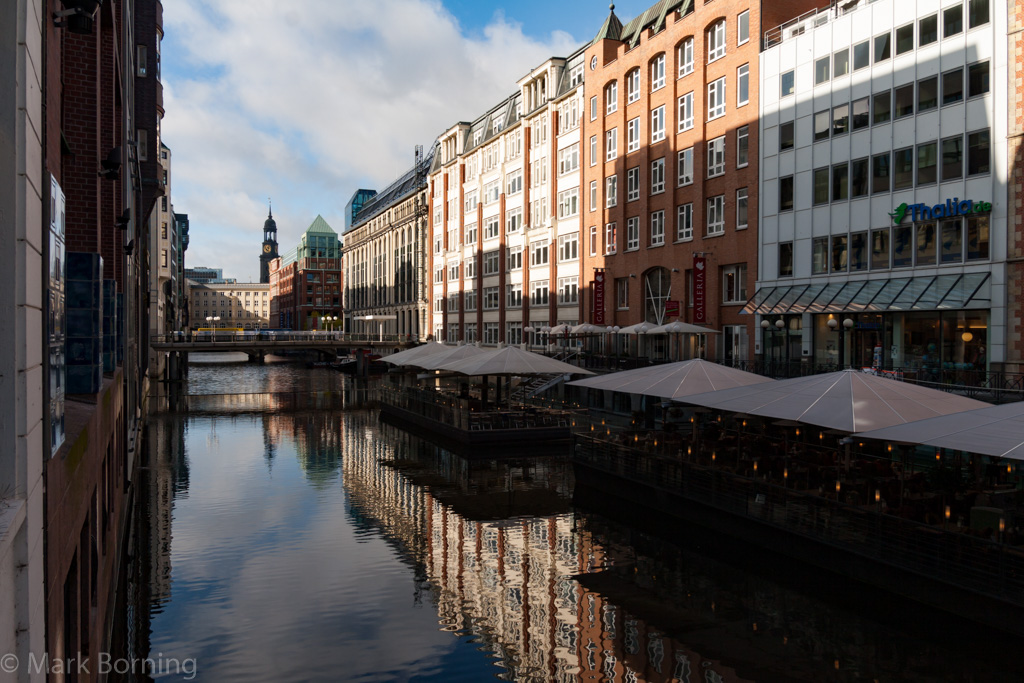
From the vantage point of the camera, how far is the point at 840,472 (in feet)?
57.4

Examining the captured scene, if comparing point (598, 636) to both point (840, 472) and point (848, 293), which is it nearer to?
point (840, 472)

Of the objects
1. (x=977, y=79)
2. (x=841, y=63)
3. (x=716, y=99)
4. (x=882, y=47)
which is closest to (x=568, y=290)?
(x=716, y=99)

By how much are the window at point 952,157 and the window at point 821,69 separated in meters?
7.38

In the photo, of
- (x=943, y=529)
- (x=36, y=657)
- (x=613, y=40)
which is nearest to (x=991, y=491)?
(x=943, y=529)

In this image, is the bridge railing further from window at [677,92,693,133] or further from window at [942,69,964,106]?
window at [942,69,964,106]

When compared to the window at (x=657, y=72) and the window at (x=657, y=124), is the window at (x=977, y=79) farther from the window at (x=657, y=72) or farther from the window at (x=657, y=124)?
the window at (x=657, y=72)

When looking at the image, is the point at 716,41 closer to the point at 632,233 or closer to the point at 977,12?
the point at 632,233

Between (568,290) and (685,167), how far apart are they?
15.4 metres

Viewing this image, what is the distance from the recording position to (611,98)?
5281 centimetres

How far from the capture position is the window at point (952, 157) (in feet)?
96.4

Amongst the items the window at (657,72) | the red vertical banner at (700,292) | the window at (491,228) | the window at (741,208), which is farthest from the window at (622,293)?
the window at (491,228)

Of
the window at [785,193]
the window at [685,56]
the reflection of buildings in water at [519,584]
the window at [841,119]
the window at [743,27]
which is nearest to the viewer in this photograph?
the reflection of buildings in water at [519,584]

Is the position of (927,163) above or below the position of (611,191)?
below

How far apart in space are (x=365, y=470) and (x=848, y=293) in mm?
21882
